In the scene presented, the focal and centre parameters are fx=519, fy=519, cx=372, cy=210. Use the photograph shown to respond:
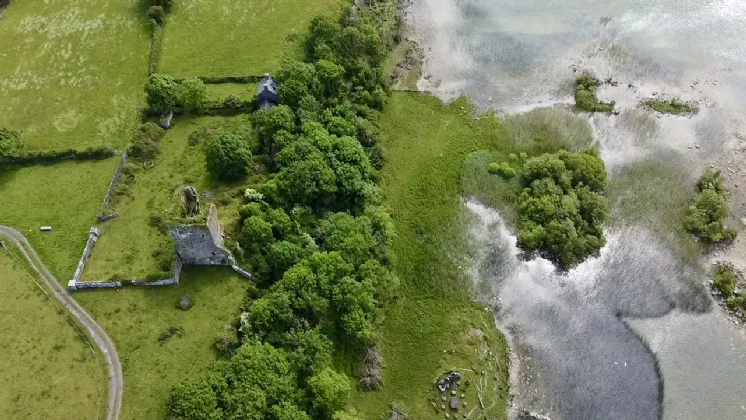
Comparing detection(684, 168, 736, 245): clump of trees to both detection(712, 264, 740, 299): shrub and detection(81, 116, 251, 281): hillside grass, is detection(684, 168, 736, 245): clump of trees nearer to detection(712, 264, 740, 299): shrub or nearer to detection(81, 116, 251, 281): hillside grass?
detection(712, 264, 740, 299): shrub

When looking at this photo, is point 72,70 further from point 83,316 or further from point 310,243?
point 310,243

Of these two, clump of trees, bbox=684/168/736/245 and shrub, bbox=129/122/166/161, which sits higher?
shrub, bbox=129/122/166/161

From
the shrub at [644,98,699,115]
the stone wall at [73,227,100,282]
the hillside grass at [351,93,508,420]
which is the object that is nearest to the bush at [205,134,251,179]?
the stone wall at [73,227,100,282]

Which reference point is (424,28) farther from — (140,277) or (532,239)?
(140,277)

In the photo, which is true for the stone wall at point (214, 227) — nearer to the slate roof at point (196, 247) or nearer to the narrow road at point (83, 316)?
the slate roof at point (196, 247)

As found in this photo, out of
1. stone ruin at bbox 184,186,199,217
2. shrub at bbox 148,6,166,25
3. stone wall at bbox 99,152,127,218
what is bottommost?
stone wall at bbox 99,152,127,218

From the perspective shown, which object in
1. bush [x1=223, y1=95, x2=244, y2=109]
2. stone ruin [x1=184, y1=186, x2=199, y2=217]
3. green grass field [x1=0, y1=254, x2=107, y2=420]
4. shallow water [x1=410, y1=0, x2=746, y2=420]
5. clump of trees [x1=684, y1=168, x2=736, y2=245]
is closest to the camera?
green grass field [x1=0, y1=254, x2=107, y2=420]

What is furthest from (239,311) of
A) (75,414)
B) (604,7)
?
(604,7)
